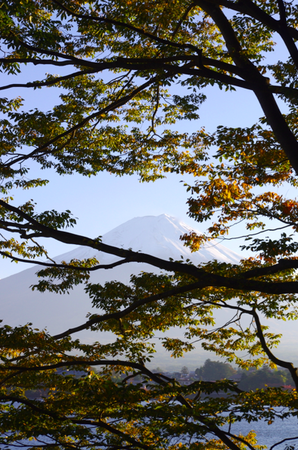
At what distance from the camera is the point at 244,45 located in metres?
7.14

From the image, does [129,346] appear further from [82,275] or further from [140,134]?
[140,134]

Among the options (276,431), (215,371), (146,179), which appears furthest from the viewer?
(276,431)

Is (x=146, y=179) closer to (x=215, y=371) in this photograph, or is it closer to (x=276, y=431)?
(x=215, y=371)

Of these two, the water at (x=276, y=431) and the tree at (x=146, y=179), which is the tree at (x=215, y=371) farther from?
the tree at (x=146, y=179)

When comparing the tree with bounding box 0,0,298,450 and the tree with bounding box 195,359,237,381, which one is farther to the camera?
the tree with bounding box 195,359,237,381

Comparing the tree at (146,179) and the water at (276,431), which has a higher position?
the tree at (146,179)

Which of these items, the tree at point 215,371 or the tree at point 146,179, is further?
the tree at point 215,371

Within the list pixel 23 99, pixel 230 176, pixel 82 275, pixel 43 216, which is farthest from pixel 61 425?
pixel 23 99

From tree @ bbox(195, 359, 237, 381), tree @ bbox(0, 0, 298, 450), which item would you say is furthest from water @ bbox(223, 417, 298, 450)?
tree @ bbox(0, 0, 298, 450)

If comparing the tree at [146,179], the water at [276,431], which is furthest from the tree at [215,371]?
the tree at [146,179]

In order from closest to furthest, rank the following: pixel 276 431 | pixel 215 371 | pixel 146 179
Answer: pixel 146 179 < pixel 215 371 < pixel 276 431

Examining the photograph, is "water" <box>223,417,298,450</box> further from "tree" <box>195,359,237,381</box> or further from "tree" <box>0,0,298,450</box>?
"tree" <box>0,0,298,450</box>

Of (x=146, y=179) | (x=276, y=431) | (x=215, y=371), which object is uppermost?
(x=146, y=179)

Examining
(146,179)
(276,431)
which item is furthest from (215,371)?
(146,179)
